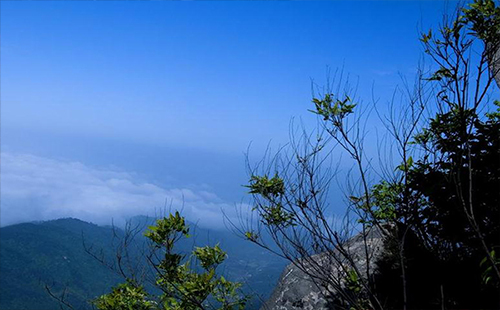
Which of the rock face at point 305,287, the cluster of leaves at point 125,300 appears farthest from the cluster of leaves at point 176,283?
the rock face at point 305,287

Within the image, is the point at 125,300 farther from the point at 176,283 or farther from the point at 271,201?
the point at 271,201

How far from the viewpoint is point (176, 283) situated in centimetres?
594

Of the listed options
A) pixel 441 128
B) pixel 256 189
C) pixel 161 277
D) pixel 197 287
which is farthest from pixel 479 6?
pixel 161 277

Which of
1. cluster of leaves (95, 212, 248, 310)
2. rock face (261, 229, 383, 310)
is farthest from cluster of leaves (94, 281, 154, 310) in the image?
rock face (261, 229, 383, 310)

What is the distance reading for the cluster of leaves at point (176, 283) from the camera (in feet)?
18.3

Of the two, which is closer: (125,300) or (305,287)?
(125,300)

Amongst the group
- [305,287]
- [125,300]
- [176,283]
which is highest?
[176,283]

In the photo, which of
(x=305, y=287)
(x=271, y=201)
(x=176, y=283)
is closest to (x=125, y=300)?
(x=176, y=283)

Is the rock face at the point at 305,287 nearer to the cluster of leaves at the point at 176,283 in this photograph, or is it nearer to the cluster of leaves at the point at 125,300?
the cluster of leaves at the point at 176,283

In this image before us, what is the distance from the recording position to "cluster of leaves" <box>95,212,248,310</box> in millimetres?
5566

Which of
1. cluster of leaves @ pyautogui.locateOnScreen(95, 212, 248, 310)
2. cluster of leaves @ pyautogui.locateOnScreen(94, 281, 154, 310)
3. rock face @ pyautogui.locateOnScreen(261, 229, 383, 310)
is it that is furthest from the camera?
rock face @ pyautogui.locateOnScreen(261, 229, 383, 310)

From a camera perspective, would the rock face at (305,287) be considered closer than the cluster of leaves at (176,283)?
No

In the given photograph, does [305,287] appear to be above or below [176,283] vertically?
below

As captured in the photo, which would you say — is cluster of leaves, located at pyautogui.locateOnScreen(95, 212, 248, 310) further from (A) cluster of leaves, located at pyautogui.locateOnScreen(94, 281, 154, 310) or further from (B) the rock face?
(B) the rock face
